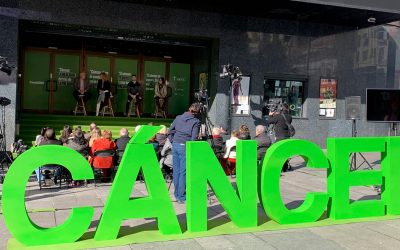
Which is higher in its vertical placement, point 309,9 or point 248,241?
Answer: point 309,9

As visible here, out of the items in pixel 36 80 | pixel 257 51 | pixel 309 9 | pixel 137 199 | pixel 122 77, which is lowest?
pixel 137 199

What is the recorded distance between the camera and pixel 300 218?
6625 millimetres

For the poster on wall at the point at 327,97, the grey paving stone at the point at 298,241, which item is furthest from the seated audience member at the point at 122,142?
the poster on wall at the point at 327,97

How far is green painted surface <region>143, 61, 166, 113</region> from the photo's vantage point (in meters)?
18.8

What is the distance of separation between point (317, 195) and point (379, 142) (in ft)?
4.53

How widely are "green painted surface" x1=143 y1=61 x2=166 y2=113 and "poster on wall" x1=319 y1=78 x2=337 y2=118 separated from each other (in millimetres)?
6410

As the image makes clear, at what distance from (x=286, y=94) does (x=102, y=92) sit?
22.2 feet

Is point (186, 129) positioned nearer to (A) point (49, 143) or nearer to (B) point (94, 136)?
(A) point (49, 143)

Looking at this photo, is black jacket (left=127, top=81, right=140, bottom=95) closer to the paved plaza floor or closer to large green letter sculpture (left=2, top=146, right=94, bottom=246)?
the paved plaza floor

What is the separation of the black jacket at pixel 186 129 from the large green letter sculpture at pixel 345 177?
2.21 m

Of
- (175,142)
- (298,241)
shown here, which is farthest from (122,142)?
(298,241)

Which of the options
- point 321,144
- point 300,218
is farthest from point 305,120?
point 300,218

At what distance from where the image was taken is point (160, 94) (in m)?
17.7

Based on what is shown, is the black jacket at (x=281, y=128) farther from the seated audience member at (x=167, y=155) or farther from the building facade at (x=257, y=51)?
the building facade at (x=257, y=51)
